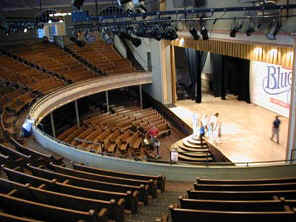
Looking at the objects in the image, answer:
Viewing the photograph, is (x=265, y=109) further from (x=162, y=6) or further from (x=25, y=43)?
(x=25, y=43)

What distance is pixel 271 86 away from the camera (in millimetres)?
13680

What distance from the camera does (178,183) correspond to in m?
6.56

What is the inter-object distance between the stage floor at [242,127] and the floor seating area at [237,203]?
4300mm

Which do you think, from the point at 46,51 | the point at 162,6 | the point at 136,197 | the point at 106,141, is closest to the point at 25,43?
the point at 46,51

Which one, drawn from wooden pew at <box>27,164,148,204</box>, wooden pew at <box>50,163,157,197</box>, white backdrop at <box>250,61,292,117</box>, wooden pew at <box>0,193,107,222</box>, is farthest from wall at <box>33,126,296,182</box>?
white backdrop at <box>250,61,292,117</box>

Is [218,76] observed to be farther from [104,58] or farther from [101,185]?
[101,185]

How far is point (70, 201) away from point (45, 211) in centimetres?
41

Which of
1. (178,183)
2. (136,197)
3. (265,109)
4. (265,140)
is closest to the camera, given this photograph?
(136,197)

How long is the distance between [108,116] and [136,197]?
11550 millimetres

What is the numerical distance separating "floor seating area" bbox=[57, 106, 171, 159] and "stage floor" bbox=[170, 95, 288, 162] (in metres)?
1.61

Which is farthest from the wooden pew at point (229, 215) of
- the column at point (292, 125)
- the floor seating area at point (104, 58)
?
the floor seating area at point (104, 58)

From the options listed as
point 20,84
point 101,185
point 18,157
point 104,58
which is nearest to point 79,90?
point 20,84

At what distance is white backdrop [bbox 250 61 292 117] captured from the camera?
41.4 ft

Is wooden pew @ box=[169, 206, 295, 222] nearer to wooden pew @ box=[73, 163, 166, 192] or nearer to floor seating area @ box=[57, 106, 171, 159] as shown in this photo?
wooden pew @ box=[73, 163, 166, 192]
